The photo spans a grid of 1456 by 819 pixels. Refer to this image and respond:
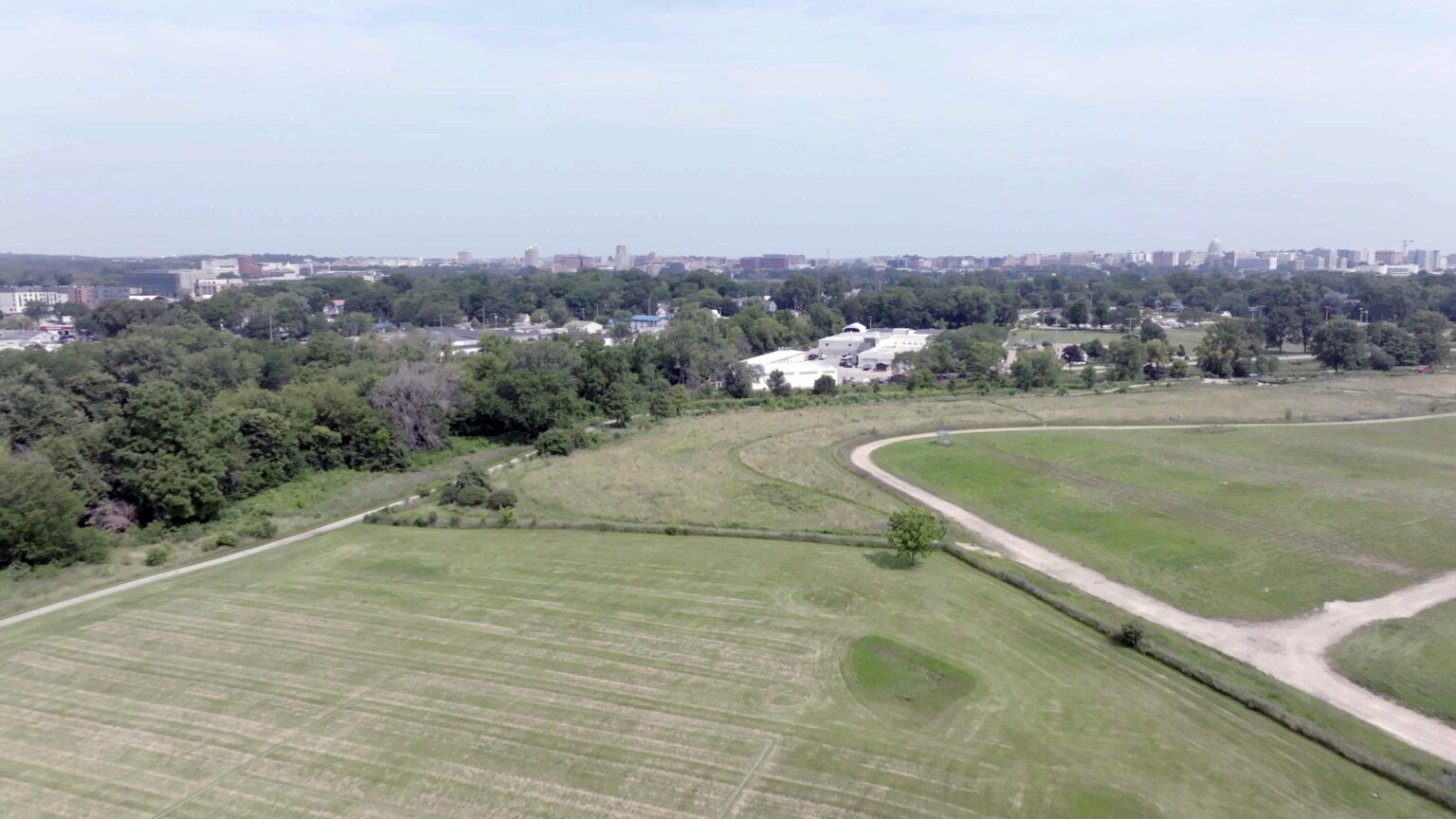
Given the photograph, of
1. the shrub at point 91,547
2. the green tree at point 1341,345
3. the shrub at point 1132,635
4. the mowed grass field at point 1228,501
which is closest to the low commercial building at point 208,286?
the shrub at point 91,547

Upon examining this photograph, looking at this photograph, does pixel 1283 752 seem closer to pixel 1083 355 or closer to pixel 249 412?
pixel 249 412

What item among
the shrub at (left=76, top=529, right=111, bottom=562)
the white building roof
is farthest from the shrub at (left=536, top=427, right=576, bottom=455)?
the white building roof

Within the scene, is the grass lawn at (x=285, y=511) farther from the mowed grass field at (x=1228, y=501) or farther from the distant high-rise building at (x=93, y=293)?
the distant high-rise building at (x=93, y=293)

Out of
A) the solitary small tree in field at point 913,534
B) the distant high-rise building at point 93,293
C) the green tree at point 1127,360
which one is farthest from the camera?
the distant high-rise building at point 93,293

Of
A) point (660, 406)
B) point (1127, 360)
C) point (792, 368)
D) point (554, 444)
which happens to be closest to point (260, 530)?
point (554, 444)

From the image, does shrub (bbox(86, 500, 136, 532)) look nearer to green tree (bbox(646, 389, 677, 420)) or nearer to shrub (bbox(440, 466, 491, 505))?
shrub (bbox(440, 466, 491, 505))

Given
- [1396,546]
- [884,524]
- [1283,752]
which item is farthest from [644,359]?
[1283,752]

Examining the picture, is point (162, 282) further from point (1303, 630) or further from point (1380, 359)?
point (1380, 359)
